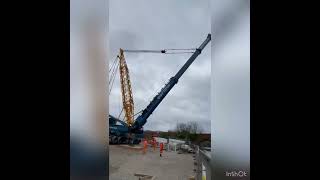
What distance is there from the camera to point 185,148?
5.23 meters

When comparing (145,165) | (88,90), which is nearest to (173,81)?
(88,90)

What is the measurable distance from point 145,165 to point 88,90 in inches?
116

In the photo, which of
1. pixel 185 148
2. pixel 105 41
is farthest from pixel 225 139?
pixel 185 148

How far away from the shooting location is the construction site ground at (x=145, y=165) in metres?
3.88

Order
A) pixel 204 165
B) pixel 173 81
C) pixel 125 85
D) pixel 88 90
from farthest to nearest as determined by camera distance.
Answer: pixel 125 85
pixel 173 81
pixel 204 165
pixel 88 90

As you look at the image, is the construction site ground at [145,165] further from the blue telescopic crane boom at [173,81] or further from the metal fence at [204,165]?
the metal fence at [204,165]

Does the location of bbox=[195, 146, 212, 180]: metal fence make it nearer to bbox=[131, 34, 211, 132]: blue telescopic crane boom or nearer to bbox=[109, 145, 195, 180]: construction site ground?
bbox=[131, 34, 211, 132]: blue telescopic crane boom

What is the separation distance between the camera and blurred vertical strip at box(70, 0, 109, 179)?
72.1 inches

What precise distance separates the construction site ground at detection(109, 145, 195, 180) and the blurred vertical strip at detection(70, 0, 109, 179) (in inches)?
59.0

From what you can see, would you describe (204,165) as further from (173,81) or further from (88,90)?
(88,90)

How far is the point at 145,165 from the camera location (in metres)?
4.51

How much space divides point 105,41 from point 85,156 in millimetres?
826

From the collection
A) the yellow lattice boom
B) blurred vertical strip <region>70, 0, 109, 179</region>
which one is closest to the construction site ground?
the yellow lattice boom

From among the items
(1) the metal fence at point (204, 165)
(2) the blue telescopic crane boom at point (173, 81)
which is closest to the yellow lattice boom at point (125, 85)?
(2) the blue telescopic crane boom at point (173, 81)
